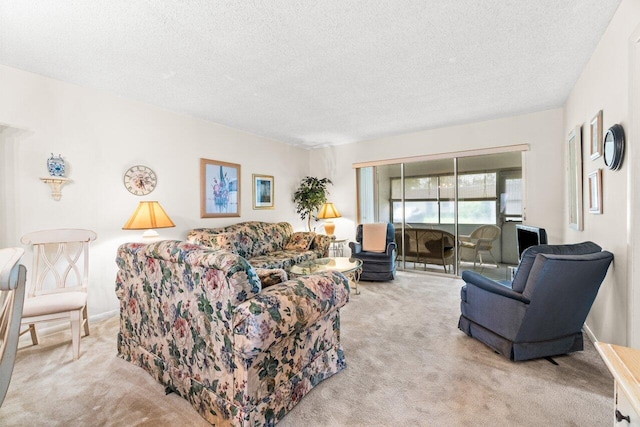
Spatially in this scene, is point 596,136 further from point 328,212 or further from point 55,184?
point 55,184

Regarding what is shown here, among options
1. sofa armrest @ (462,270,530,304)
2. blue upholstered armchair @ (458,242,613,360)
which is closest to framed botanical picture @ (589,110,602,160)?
blue upholstered armchair @ (458,242,613,360)

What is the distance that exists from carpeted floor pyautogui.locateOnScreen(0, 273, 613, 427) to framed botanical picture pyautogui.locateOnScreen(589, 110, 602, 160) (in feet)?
5.27

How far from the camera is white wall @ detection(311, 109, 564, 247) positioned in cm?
391

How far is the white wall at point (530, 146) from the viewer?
3912mm

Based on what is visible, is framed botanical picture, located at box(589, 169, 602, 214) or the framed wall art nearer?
framed botanical picture, located at box(589, 169, 602, 214)

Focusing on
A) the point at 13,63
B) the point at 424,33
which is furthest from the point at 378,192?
the point at 13,63

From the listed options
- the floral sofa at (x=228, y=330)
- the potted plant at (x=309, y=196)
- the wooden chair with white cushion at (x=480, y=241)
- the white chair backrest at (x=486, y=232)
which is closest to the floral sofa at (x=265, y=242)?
the potted plant at (x=309, y=196)

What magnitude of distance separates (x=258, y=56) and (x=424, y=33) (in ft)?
4.42

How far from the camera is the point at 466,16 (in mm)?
1969

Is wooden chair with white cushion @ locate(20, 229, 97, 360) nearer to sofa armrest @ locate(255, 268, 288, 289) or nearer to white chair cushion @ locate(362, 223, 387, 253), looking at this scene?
sofa armrest @ locate(255, 268, 288, 289)

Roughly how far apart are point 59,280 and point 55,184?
36.5 inches

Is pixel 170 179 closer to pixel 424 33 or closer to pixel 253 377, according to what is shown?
pixel 253 377

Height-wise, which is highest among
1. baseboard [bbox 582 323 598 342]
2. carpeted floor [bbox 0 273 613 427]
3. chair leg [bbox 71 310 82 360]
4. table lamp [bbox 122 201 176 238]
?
table lamp [bbox 122 201 176 238]

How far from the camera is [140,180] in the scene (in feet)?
11.3
